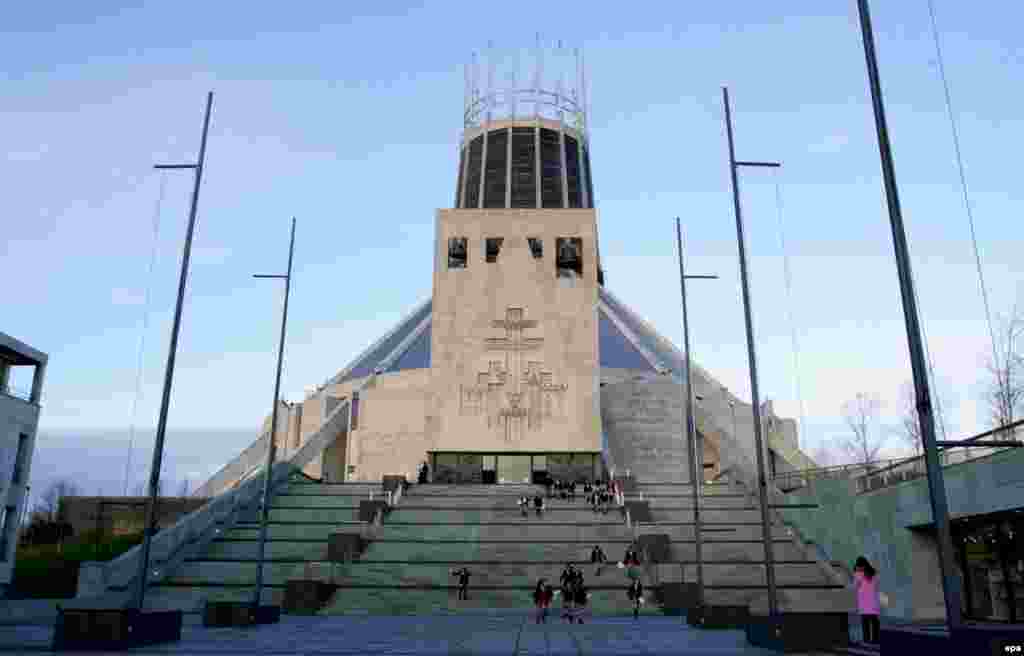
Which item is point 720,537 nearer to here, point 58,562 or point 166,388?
point 166,388

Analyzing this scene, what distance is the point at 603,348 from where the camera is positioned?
56.9 metres

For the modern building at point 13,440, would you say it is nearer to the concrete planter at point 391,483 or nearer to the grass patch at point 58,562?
the grass patch at point 58,562

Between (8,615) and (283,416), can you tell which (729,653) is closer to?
(8,615)

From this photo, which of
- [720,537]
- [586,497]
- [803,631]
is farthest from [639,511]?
[803,631]

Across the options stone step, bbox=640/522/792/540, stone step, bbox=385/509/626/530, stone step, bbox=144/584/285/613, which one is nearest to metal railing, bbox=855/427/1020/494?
stone step, bbox=640/522/792/540

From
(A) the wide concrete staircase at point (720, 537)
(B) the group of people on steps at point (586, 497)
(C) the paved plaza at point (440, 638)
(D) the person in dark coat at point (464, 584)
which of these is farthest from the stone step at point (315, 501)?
(C) the paved plaza at point (440, 638)

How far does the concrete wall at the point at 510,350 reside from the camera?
128 feet

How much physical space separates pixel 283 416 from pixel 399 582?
32.3 m

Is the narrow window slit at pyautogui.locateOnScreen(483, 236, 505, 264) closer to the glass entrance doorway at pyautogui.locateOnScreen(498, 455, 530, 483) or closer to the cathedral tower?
the cathedral tower

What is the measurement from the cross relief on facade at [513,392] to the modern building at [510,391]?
0.15ft

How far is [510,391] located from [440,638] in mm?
25822

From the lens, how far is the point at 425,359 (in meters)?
53.8

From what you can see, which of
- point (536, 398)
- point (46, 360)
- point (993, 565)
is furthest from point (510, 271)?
point (993, 565)

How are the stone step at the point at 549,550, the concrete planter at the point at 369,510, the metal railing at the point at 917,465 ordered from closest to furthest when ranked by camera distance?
1. the metal railing at the point at 917,465
2. the stone step at the point at 549,550
3. the concrete planter at the point at 369,510
